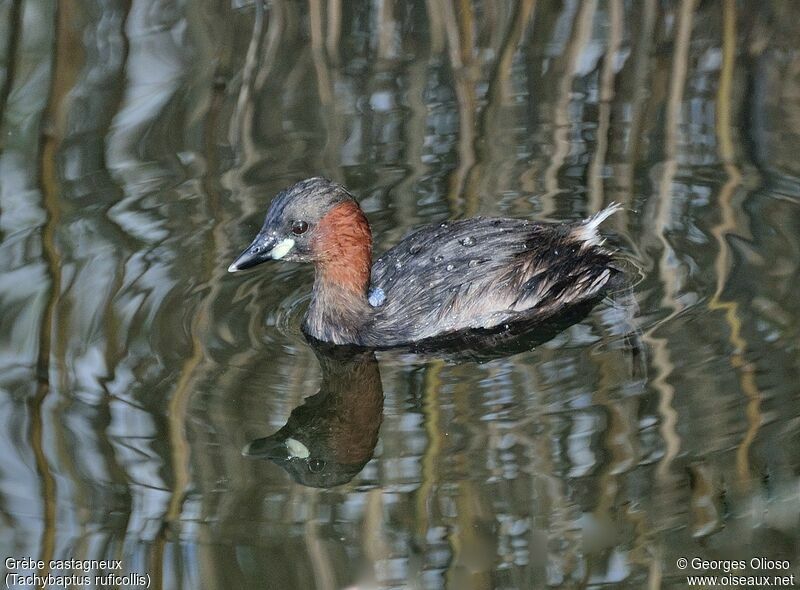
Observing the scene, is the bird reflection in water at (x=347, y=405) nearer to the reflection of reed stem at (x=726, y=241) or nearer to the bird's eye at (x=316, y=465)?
the bird's eye at (x=316, y=465)

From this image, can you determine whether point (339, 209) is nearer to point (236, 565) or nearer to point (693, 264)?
point (693, 264)

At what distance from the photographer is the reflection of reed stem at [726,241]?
4461 millimetres

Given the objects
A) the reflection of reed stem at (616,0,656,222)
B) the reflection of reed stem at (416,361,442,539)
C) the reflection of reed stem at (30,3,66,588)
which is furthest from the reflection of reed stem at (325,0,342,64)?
the reflection of reed stem at (416,361,442,539)

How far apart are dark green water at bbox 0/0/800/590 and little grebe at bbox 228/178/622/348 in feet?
0.65

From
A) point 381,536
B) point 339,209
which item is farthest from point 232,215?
point 381,536

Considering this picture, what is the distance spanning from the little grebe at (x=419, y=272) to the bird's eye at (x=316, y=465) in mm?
907

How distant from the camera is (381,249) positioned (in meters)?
6.04

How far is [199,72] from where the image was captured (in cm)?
761

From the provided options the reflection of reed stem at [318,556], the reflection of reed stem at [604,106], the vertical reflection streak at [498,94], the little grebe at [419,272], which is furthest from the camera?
the vertical reflection streak at [498,94]

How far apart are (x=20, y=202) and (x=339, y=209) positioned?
1.74m

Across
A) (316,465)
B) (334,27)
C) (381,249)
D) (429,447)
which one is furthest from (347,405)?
(334,27)

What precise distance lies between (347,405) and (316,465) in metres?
0.45

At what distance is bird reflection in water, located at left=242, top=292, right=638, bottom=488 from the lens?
460cm

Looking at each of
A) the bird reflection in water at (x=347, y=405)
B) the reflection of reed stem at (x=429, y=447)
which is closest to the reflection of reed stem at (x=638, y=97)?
the bird reflection in water at (x=347, y=405)
